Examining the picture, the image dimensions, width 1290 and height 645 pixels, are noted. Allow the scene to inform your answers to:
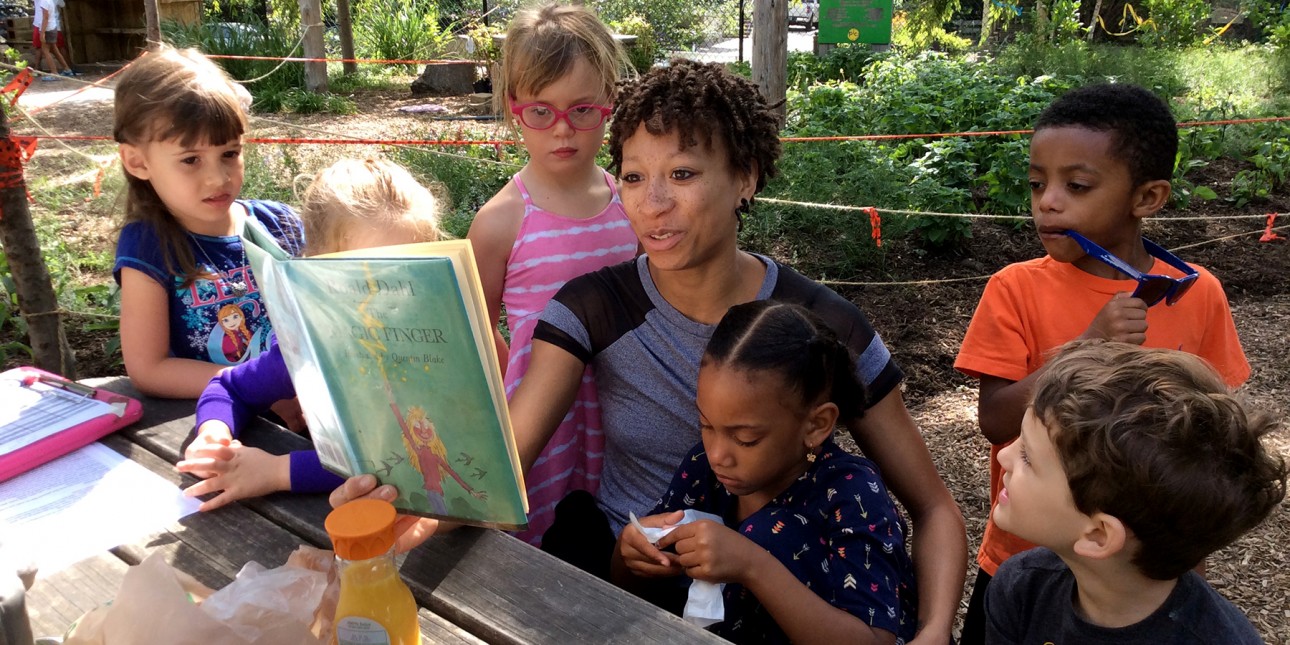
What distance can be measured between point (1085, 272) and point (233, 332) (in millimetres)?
1780

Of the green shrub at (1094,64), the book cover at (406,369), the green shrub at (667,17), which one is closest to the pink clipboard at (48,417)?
the book cover at (406,369)

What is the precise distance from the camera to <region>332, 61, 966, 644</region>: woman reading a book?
5.26 feet

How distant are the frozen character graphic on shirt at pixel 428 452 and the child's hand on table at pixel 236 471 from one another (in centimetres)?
38

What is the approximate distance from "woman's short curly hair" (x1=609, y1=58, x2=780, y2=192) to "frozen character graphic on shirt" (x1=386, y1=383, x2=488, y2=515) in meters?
0.73

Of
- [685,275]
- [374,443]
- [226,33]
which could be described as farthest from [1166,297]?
[226,33]

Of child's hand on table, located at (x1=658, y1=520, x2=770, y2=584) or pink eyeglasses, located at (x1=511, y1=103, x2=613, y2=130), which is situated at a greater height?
pink eyeglasses, located at (x1=511, y1=103, x2=613, y2=130)

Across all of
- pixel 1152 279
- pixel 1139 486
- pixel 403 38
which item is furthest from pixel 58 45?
pixel 1139 486

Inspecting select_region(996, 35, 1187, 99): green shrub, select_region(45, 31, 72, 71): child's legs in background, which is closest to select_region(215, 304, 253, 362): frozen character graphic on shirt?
select_region(996, 35, 1187, 99): green shrub

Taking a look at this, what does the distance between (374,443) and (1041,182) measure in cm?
135

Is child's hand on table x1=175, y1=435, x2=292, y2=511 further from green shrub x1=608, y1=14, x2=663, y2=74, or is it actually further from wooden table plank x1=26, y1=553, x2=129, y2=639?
green shrub x1=608, y1=14, x2=663, y2=74

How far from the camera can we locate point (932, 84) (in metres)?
7.66

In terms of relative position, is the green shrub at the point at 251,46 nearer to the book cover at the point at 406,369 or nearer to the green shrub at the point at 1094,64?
the green shrub at the point at 1094,64

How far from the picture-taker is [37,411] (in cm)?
167

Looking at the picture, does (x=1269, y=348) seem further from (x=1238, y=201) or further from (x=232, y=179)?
(x=232, y=179)
